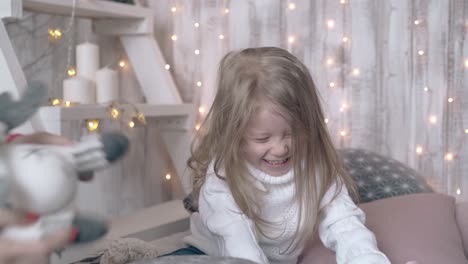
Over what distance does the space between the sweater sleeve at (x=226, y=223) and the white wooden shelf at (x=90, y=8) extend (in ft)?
1.84

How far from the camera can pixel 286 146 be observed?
117 cm

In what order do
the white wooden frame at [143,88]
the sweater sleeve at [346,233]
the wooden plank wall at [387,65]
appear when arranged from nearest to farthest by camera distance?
1. the sweater sleeve at [346,233]
2. the white wooden frame at [143,88]
3. the wooden plank wall at [387,65]

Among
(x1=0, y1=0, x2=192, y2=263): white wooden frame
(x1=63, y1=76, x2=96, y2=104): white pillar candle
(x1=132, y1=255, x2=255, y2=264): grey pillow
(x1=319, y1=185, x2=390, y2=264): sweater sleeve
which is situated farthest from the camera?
(x1=63, y1=76, x2=96, y2=104): white pillar candle

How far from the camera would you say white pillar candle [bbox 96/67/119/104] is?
167cm

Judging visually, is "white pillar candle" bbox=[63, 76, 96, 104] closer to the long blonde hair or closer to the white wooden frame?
the white wooden frame

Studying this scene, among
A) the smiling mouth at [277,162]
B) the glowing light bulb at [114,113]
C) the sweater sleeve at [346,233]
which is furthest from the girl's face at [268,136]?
the glowing light bulb at [114,113]

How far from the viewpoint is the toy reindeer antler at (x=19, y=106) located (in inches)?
22.0

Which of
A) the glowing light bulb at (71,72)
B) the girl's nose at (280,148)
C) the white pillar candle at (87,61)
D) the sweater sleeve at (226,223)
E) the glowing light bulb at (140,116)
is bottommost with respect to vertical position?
the sweater sleeve at (226,223)

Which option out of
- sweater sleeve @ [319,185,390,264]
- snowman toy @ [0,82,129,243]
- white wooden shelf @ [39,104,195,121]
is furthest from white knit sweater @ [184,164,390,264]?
snowman toy @ [0,82,129,243]

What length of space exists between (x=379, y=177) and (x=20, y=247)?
3.65ft

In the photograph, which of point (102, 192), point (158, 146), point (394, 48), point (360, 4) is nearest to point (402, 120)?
point (394, 48)

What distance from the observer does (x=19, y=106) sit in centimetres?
56

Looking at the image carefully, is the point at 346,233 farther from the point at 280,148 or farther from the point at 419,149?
the point at 419,149

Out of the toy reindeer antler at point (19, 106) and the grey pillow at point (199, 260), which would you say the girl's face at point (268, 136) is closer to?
the grey pillow at point (199, 260)
